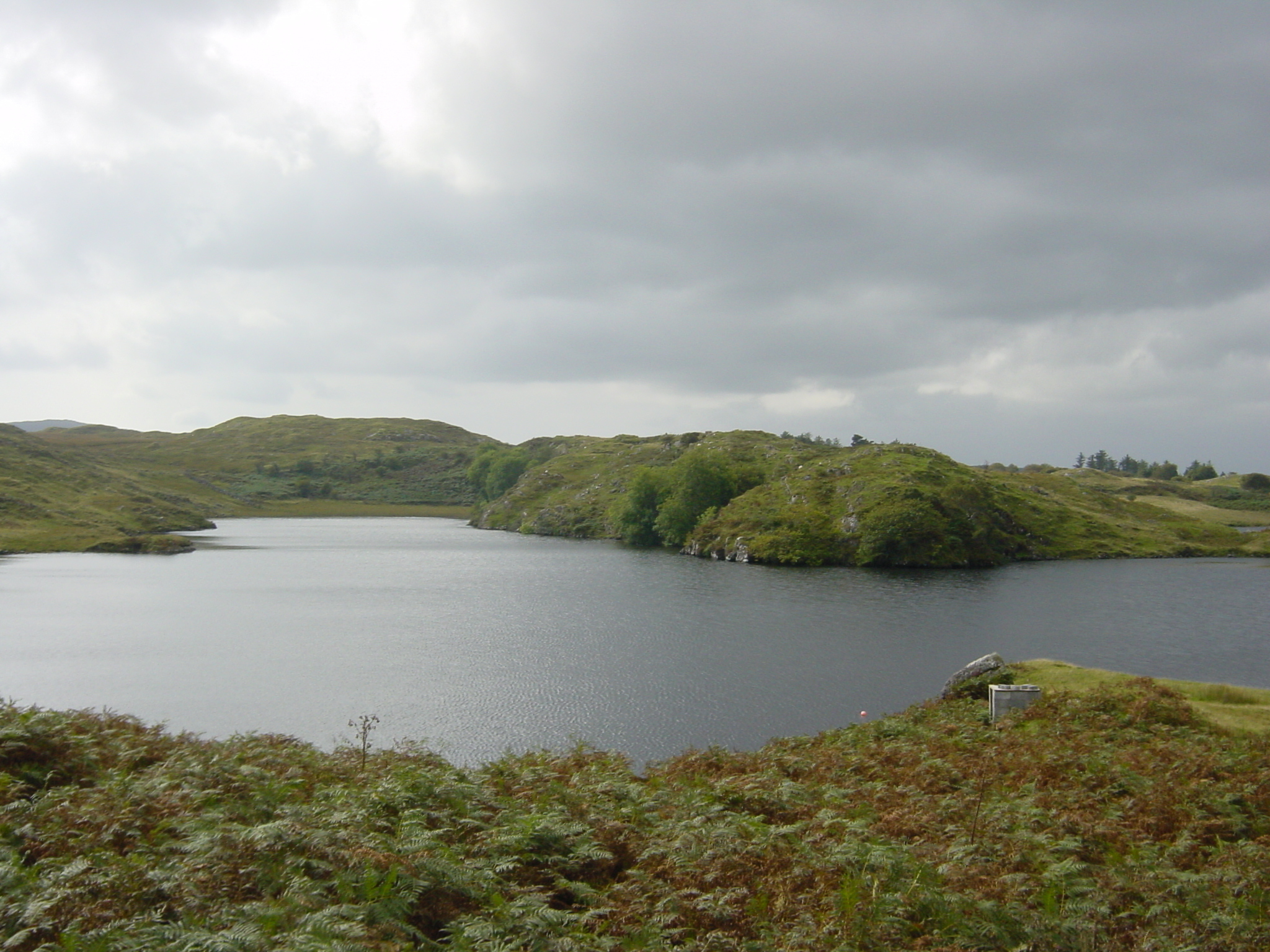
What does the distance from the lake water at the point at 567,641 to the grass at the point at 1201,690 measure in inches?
280

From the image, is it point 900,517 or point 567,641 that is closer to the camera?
point 567,641

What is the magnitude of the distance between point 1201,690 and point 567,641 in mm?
33401

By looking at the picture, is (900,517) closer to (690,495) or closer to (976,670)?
(690,495)

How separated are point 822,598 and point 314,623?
41630 millimetres

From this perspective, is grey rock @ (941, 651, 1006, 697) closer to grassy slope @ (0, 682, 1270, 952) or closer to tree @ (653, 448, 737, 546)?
grassy slope @ (0, 682, 1270, 952)

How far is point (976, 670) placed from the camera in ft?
103

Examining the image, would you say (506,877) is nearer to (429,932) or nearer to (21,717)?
(429,932)

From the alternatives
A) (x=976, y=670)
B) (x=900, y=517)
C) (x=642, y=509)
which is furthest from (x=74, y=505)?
(x=976, y=670)

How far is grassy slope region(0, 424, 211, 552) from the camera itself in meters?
112

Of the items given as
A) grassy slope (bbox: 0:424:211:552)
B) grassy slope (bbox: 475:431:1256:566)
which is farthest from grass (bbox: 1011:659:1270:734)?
grassy slope (bbox: 0:424:211:552)

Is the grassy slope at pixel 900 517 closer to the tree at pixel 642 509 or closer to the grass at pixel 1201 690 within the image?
the tree at pixel 642 509

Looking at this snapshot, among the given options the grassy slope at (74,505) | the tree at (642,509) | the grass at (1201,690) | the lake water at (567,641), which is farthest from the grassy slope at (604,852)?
the tree at (642,509)

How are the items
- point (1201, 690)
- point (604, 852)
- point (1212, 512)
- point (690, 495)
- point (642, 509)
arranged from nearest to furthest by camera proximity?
point (604, 852) < point (1201, 690) < point (690, 495) < point (642, 509) < point (1212, 512)

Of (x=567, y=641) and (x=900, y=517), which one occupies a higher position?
(x=900, y=517)
